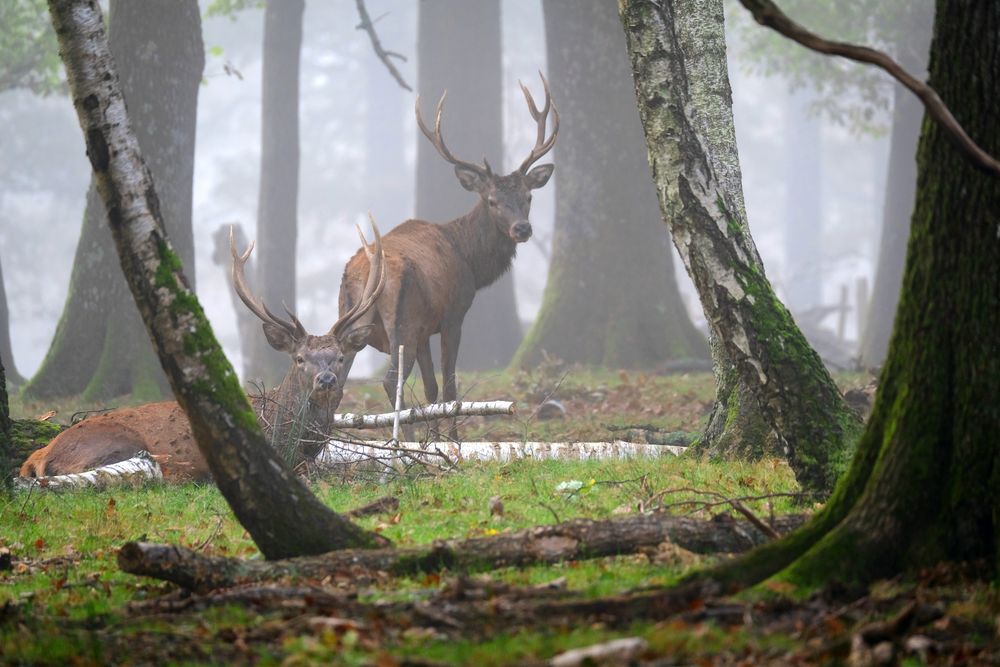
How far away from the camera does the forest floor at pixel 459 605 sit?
13.5 ft

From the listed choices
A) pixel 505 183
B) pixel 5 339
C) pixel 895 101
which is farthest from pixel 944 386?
pixel 895 101

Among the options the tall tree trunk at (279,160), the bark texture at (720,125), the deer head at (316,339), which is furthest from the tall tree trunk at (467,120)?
the bark texture at (720,125)

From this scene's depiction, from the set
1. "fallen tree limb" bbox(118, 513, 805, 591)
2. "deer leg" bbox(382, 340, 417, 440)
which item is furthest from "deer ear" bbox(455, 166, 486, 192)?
"fallen tree limb" bbox(118, 513, 805, 591)

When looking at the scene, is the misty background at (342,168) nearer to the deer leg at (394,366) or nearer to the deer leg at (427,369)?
the deer leg at (427,369)

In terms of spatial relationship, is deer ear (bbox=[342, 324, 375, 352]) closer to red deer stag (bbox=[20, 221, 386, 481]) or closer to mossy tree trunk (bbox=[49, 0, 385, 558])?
red deer stag (bbox=[20, 221, 386, 481])

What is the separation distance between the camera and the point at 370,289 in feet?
34.3

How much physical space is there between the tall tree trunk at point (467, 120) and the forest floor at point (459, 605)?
12.7 meters

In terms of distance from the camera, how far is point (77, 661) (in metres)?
4.17

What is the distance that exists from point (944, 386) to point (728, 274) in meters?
2.22

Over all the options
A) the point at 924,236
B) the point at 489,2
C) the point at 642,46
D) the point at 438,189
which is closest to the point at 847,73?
the point at 489,2

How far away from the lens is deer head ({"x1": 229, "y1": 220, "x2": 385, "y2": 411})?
32.0ft

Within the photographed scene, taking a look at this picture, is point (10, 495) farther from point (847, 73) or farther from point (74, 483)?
point (847, 73)

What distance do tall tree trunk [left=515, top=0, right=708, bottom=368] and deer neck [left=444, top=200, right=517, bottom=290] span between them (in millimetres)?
3695

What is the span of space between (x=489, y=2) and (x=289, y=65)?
400 centimetres
